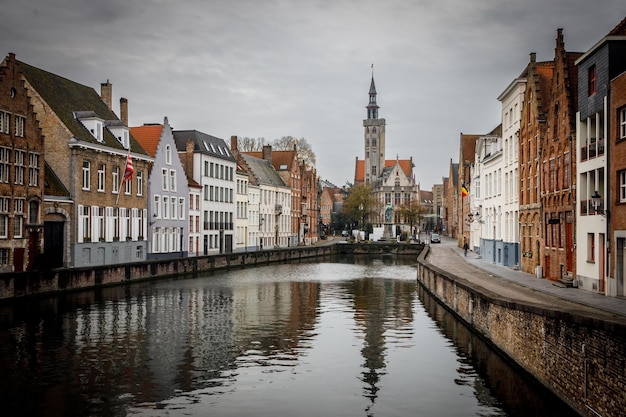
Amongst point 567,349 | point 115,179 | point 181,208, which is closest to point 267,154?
point 181,208

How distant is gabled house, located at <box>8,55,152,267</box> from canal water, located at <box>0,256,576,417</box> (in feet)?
29.2

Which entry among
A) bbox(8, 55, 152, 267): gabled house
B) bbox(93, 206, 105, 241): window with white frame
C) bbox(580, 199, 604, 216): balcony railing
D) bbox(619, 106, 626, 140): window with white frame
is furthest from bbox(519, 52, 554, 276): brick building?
bbox(93, 206, 105, 241): window with white frame

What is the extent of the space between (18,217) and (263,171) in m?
53.5

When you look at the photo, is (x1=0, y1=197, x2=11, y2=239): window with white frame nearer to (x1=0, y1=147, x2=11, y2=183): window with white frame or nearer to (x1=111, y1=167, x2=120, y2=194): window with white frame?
(x1=0, y1=147, x2=11, y2=183): window with white frame

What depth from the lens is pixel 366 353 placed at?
68.6ft

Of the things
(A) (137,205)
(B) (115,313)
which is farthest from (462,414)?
(A) (137,205)

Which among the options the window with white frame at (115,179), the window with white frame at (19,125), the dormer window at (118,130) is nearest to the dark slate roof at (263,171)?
the dormer window at (118,130)

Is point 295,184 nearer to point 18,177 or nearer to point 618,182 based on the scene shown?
point 18,177

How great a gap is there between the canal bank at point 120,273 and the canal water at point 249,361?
112 centimetres

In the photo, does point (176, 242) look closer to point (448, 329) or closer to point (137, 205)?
point (137, 205)

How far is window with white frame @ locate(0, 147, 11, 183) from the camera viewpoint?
34.7 m

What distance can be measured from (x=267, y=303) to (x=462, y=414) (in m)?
19.5

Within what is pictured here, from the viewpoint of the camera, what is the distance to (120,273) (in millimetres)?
40281

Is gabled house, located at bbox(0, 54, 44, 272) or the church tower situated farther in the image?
the church tower
